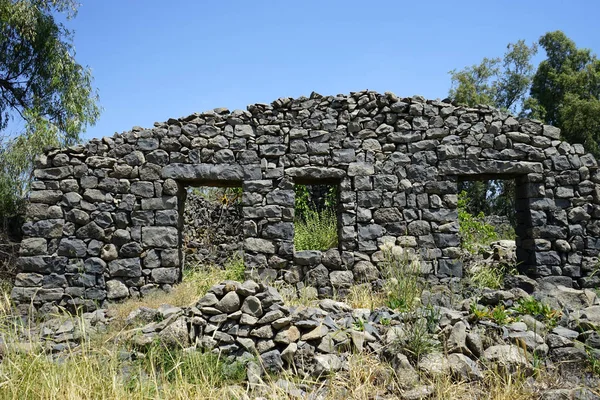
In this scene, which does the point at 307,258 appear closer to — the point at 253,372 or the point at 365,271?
the point at 365,271

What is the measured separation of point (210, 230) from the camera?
11211mm

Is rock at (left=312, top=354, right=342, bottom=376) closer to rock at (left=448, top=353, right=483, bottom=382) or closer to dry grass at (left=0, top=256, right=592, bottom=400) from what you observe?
dry grass at (left=0, top=256, right=592, bottom=400)

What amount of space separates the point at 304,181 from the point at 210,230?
15.6ft

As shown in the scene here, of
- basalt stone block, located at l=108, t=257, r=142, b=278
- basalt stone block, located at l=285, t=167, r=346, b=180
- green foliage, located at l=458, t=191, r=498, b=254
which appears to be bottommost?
basalt stone block, located at l=108, t=257, r=142, b=278

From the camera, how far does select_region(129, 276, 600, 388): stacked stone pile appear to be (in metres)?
3.73

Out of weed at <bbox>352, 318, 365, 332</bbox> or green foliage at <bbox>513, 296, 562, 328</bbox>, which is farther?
green foliage at <bbox>513, 296, 562, 328</bbox>

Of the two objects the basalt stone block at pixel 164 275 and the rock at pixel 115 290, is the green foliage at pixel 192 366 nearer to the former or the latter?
the basalt stone block at pixel 164 275

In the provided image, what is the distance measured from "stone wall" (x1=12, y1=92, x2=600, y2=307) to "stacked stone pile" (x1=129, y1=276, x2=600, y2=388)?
2.47m

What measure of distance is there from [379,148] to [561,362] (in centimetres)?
405

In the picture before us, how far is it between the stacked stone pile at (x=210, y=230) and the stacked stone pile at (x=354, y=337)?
21.0ft

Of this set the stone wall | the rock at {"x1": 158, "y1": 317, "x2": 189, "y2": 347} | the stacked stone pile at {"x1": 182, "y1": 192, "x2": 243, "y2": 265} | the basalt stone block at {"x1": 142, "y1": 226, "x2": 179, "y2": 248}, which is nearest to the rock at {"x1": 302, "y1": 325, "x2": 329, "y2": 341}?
the rock at {"x1": 158, "y1": 317, "x2": 189, "y2": 347}

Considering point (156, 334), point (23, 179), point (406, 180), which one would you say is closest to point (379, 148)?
point (406, 180)

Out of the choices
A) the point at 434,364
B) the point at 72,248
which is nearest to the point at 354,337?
the point at 434,364

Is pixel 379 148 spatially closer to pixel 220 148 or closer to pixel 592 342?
pixel 220 148
